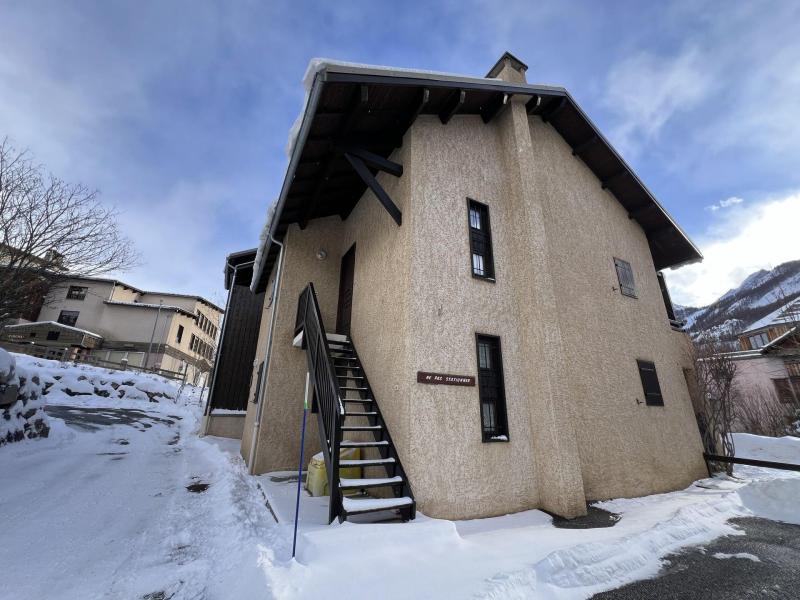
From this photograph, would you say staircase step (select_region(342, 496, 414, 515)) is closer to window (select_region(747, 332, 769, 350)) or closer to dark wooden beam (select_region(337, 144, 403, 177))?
dark wooden beam (select_region(337, 144, 403, 177))

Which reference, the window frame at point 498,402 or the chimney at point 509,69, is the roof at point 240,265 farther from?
the window frame at point 498,402

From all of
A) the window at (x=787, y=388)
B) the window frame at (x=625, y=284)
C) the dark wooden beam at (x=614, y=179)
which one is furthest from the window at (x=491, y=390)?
the window at (x=787, y=388)

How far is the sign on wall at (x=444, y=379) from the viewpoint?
203 inches

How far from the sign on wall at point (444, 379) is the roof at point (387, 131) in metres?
4.50

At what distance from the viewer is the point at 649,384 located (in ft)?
26.4

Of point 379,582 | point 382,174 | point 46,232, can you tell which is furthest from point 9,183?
point 379,582

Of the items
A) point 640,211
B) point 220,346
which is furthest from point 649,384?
point 220,346

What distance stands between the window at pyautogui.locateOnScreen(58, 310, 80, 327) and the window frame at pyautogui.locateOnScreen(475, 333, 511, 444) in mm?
40280

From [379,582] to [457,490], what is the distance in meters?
2.29

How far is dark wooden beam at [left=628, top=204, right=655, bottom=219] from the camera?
34.0 ft

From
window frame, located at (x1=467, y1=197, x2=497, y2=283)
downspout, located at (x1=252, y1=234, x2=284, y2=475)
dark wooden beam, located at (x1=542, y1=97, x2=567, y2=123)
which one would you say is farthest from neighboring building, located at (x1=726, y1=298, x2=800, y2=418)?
downspout, located at (x1=252, y1=234, x2=284, y2=475)

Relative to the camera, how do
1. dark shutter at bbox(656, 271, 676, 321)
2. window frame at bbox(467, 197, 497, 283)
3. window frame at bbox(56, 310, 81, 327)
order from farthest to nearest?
1. window frame at bbox(56, 310, 81, 327)
2. dark shutter at bbox(656, 271, 676, 321)
3. window frame at bbox(467, 197, 497, 283)

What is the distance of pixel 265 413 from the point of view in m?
8.00

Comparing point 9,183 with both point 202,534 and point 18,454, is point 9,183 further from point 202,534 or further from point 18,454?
point 202,534
